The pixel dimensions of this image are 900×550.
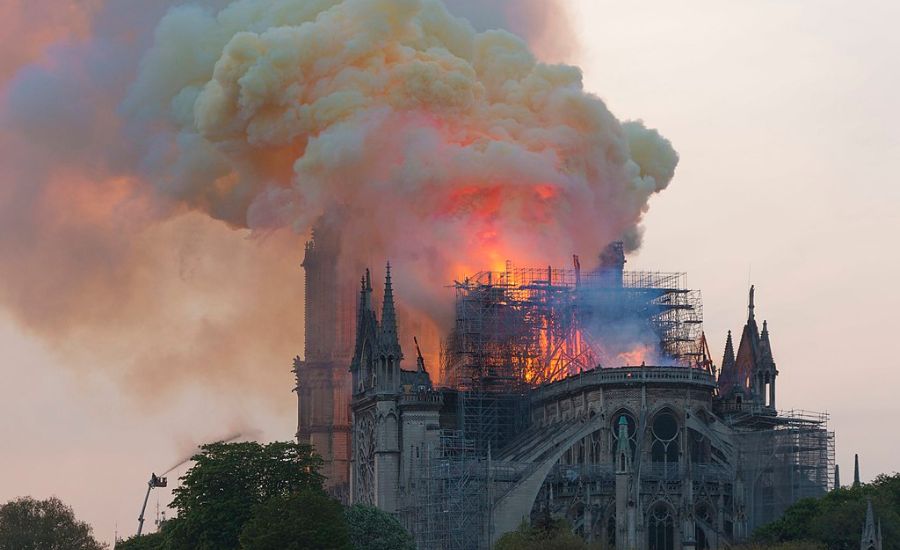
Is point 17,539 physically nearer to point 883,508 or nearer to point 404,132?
point 404,132

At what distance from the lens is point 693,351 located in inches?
6757

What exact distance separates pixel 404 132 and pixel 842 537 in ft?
156

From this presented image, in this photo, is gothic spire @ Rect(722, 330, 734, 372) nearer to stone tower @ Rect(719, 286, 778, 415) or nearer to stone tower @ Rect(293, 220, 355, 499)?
stone tower @ Rect(719, 286, 778, 415)

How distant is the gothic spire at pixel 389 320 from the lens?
163750mm

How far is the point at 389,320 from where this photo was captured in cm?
16438

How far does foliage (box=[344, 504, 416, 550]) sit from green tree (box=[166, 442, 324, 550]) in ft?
8.78

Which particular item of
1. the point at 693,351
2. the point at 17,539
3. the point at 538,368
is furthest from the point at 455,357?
the point at 17,539

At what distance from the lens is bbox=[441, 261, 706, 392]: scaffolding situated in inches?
6486

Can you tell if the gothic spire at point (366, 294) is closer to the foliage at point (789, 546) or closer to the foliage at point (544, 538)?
the foliage at point (544, 538)

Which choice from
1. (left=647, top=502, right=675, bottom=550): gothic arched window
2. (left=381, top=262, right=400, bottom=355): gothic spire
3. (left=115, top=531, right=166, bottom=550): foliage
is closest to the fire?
(left=381, top=262, right=400, bottom=355): gothic spire

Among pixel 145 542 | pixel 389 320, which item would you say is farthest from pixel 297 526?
pixel 389 320

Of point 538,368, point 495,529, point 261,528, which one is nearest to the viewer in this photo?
point 261,528

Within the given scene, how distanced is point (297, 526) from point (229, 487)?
1045cm

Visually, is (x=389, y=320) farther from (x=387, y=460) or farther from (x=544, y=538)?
(x=544, y=538)
